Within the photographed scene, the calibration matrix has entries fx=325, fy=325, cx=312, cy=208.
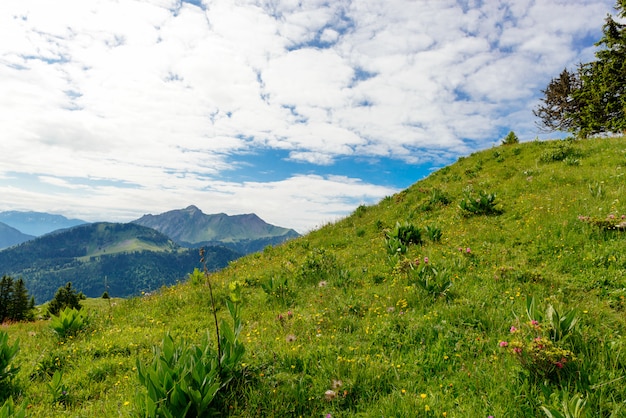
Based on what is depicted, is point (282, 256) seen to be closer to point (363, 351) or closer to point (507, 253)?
point (507, 253)

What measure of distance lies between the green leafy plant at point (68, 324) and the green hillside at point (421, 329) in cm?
34

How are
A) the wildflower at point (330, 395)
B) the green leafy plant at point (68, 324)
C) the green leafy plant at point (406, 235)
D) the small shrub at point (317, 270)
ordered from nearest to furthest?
the wildflower at point (330, 395) < the green leafy plant at point (68, 324) < the small shrub at point (317, 270) < the green leafy plant at point (406, 235)

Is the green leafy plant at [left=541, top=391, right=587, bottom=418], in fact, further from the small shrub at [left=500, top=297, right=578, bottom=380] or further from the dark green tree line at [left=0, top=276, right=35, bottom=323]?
the dark green tree line at [left=0, top=276, right=35, bottom=323]

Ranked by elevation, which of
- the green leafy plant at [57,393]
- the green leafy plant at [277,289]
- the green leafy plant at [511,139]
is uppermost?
the green leafy plant at [511,139]

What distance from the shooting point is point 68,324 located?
774 cm

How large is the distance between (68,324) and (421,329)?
8005 mm

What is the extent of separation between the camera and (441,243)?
1110 centimetres

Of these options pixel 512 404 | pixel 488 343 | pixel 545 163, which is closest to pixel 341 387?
pixel 512 404

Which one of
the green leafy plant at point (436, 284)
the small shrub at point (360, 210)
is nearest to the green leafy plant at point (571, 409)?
the green leafy plant at point (436, 284)

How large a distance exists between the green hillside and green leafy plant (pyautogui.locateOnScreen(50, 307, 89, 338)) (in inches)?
13.4

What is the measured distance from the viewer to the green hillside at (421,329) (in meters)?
3.83

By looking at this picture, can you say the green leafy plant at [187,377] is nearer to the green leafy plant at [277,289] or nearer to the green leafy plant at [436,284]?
the green leafy plant at [277,289]

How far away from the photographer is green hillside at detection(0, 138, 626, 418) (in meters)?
3.83

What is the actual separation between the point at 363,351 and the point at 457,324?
1.79 m
